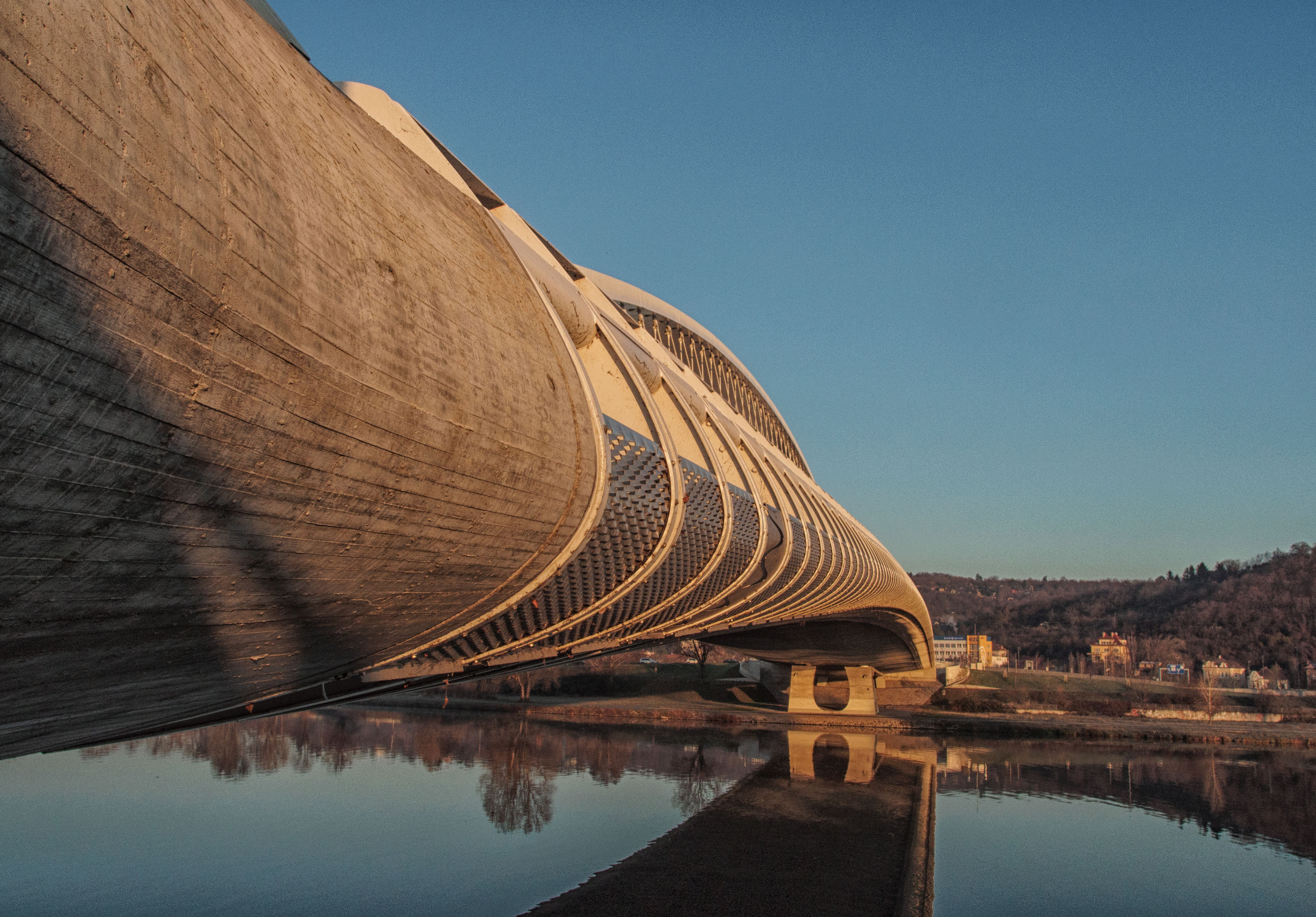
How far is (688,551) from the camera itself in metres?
9.79

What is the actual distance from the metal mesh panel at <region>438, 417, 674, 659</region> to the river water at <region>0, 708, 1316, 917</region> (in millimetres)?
9895

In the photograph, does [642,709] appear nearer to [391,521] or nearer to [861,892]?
[861,892]

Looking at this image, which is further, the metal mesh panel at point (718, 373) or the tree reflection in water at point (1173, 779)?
the metal mesh panel at point (718, 373)

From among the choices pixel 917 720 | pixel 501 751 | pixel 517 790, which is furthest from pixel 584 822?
pixel 917 720

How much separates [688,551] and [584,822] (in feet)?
56.3

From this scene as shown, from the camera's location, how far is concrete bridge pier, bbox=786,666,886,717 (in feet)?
159

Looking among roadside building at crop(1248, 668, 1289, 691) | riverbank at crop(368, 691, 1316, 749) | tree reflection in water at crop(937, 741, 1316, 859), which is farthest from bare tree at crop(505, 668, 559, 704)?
roadside building at crop(1248, 668, 1289, 691)

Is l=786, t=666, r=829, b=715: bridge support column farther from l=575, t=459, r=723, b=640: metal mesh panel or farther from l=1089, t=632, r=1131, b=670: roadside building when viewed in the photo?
l=1089, t=632, r=1131, b=670: roadside building

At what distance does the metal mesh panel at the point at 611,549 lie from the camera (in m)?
7.10

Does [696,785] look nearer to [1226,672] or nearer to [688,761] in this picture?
[688,761]

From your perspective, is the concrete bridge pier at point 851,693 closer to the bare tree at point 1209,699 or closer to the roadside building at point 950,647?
the bare tree at point 1209,699

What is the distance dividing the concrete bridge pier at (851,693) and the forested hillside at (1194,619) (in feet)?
246

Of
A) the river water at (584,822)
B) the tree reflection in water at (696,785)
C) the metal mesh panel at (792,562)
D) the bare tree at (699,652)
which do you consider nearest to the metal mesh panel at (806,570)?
the metal mesh panel at (792,562)

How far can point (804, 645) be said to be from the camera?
136ft
